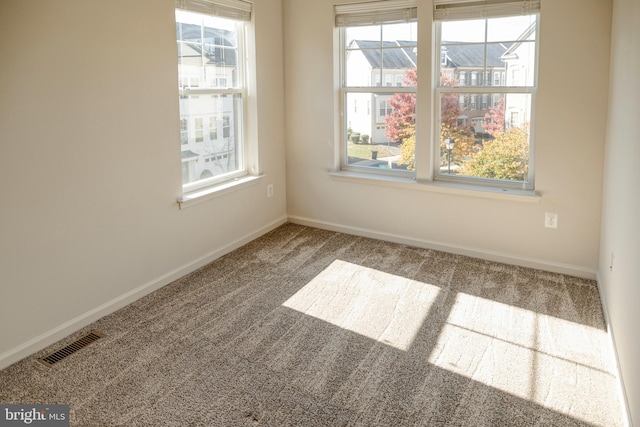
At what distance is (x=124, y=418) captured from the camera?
2.38 m

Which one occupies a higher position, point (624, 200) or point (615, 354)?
point (624, 200)

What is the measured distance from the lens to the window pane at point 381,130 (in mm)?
4535

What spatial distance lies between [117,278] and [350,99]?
2584 mm

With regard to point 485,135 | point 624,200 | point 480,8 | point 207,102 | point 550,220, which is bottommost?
point 550,220

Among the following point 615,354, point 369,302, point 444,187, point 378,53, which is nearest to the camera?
point 615,354

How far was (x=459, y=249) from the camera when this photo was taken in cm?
438

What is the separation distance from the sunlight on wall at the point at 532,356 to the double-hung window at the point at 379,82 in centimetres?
173

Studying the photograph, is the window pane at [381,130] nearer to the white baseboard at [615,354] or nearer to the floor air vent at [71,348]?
the white baseboard at [615,354]

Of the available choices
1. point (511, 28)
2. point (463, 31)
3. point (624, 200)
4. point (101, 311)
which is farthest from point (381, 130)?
point (101, 311)

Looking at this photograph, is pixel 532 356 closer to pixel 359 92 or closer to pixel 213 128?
pixel 359 92

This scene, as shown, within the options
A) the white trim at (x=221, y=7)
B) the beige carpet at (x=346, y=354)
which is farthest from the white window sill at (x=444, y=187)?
the white trim at (x=221, y=7)

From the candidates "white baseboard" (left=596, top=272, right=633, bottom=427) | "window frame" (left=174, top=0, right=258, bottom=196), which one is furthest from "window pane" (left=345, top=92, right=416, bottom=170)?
"white baseboard" (left=596, top=272, right=633, bottom=427)

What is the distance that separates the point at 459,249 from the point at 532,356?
5.24ft

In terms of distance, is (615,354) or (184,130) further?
(184,130)
